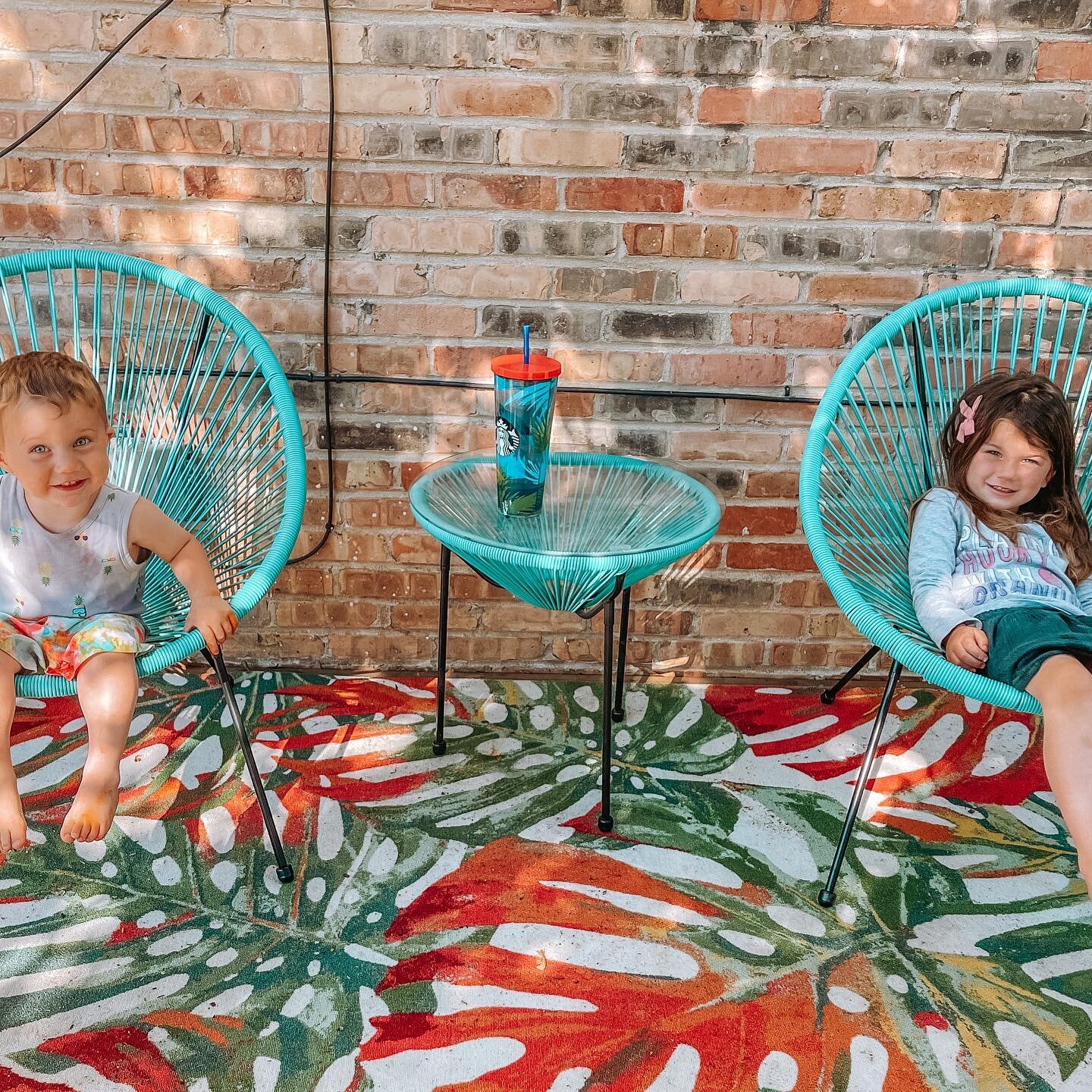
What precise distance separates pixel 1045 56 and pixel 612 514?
3.78 ft

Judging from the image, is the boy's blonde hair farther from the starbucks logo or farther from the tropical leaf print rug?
the tropical leaf print rug

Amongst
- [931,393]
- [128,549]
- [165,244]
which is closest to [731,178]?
[931,393]

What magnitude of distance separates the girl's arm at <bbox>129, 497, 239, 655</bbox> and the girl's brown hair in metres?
1.26

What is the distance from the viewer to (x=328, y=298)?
2.02 metres

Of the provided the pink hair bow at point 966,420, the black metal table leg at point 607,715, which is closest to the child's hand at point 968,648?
the pink hair bow at point 966,420

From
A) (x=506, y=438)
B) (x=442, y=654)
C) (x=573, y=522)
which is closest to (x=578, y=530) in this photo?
(x=573, y=522)

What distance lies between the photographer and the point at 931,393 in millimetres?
2004

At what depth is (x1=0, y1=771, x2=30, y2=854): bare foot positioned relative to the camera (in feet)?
4.60

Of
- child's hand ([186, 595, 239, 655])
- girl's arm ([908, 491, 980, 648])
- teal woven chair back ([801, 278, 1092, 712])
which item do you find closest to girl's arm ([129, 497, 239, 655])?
child's hand ([186, 595, 239, 655])

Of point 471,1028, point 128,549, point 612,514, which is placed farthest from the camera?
point 612,514

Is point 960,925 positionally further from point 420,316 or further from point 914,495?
point 420,316

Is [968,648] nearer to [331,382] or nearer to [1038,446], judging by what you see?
[1038,446]

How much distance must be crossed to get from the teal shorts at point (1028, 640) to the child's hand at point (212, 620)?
116cm

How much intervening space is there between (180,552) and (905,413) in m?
1.41
